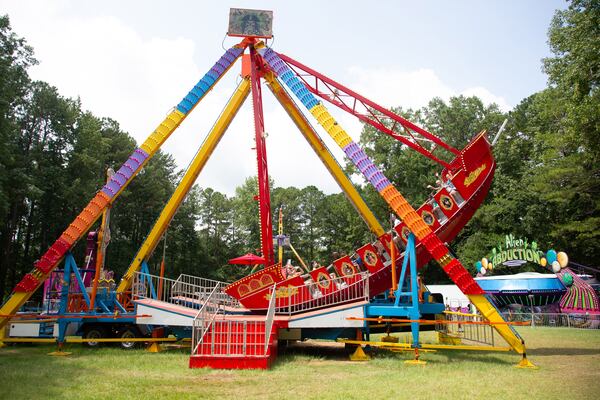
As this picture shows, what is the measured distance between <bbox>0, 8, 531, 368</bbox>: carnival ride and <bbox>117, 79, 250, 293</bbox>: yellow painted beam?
1.5 inches

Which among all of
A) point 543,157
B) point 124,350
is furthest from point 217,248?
point 124,350

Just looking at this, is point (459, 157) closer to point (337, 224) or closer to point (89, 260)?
point (89, 260)

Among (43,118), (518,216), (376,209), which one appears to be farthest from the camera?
(376,209)

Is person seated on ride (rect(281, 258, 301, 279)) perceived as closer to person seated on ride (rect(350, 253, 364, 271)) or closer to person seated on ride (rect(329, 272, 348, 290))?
person seated on ride (rect(329, 272, 348, 290))

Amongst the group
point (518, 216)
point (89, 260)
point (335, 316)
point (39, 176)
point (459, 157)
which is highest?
point (39, 176)

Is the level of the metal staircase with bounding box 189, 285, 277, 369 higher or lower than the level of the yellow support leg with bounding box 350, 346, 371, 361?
higher

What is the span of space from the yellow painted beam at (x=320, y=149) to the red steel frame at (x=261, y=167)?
2.36 ft

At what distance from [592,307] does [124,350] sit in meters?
26.9

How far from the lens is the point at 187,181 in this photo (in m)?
16.0

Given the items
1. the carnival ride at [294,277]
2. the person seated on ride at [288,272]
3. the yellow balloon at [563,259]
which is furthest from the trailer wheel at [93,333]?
the yellow balloon at [563,259]

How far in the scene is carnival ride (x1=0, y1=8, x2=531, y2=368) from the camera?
37.7 feet

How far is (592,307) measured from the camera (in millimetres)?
27562

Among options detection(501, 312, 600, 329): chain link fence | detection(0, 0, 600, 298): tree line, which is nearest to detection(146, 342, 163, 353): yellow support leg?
detection(0, 0, 600, 298): tree line

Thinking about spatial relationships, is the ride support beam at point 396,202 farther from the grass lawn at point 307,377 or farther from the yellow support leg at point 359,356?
the yellow support leg at point 359,356
